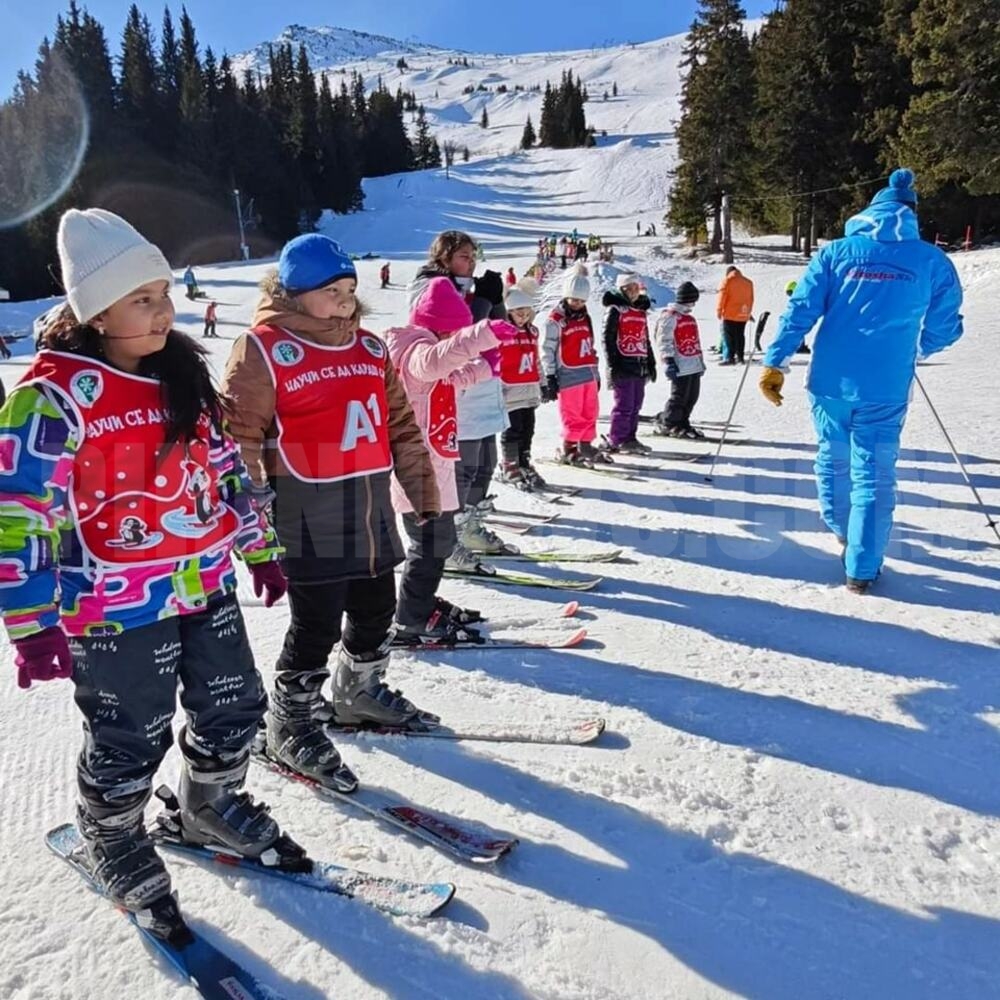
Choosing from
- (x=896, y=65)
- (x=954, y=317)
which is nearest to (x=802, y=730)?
(x=954, y=317)

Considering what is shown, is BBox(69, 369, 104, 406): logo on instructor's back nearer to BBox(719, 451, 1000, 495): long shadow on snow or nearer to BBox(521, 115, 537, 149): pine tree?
BBox(719, 451, 1000, 495): long shadow on snow

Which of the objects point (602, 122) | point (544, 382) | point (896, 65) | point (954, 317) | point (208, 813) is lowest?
point (208, 813)

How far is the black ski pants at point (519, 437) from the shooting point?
6830 millimetres

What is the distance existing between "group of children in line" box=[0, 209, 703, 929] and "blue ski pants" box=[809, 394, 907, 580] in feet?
7.29

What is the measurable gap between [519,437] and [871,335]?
3.35 m

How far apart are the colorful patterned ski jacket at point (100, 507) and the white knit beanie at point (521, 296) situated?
15.0 ft

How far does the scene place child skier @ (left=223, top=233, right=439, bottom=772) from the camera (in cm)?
250

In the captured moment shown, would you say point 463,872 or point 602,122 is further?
point 602,122

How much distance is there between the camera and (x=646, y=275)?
3112 cm

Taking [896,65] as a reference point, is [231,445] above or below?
below

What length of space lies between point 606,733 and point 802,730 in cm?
76

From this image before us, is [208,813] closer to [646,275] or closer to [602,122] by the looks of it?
[646,275]

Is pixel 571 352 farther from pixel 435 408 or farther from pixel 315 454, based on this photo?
pixel 315 454

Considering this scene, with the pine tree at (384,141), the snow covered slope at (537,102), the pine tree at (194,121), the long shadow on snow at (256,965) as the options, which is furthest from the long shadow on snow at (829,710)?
the snow covered slope at (537,102)
